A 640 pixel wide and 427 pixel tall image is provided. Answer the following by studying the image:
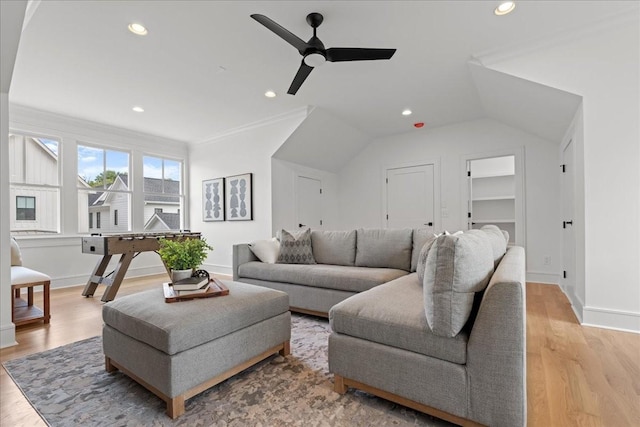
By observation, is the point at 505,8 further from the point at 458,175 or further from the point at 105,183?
the point at 105,183

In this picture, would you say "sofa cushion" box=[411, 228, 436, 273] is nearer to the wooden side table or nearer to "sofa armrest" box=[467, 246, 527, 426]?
"sofa armrest" box=[467, 246, 527, 426]

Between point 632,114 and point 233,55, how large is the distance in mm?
3568

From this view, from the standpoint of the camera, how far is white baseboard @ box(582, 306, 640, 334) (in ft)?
8.14

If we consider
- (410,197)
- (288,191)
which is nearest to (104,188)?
(288,191)

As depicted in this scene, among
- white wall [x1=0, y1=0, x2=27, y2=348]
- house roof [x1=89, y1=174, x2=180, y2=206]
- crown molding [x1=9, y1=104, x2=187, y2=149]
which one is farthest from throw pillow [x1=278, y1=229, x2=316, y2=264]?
crown molding [x1=9, y1=104, x2=187, y2=149]

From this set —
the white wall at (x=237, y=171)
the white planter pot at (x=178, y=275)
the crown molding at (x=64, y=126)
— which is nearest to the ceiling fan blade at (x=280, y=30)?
the white planter pot at (x=178, y=275)

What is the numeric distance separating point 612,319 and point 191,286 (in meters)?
3.39

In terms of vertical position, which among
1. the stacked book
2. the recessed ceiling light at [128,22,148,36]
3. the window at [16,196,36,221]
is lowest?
the stacked book

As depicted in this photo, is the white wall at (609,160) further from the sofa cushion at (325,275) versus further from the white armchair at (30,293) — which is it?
the white armchair at (30,293)

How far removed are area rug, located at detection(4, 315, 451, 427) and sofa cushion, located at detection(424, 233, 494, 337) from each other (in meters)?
0.52

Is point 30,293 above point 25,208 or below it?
below

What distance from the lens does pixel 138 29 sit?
8.29 ft

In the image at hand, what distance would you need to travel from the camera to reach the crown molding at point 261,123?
4.55 m

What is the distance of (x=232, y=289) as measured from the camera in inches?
82.4
